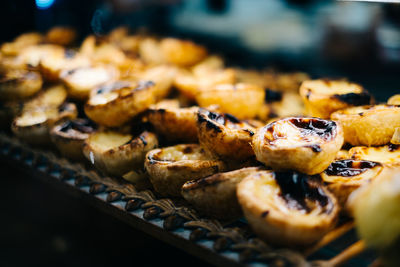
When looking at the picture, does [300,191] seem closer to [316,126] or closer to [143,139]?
[316,126]

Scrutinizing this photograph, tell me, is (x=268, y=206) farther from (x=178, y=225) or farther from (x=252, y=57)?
(x=252, y=57)

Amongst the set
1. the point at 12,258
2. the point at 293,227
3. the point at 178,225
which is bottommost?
the point at 12,258

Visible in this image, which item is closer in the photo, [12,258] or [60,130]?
[60,130]

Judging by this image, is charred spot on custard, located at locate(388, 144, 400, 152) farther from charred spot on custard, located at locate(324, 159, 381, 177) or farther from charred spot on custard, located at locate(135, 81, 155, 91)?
charred spot on custard, located at locate(135, 81, 155, 91)

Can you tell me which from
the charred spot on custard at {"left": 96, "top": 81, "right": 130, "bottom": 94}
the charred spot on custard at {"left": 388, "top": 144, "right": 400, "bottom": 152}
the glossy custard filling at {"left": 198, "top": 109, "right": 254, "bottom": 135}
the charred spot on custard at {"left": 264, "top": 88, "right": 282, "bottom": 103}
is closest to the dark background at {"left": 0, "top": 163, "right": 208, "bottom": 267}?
the charred spot on custard at {"left": 96, "top": 81, "right": 130, "bottom": 94}

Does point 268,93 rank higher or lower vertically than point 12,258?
higher

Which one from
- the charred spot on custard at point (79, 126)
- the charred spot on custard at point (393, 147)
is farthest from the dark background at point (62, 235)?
the charred spot on custard at point (393, 147)

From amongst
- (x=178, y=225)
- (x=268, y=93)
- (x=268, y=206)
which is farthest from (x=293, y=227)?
(x=268, y=93)
